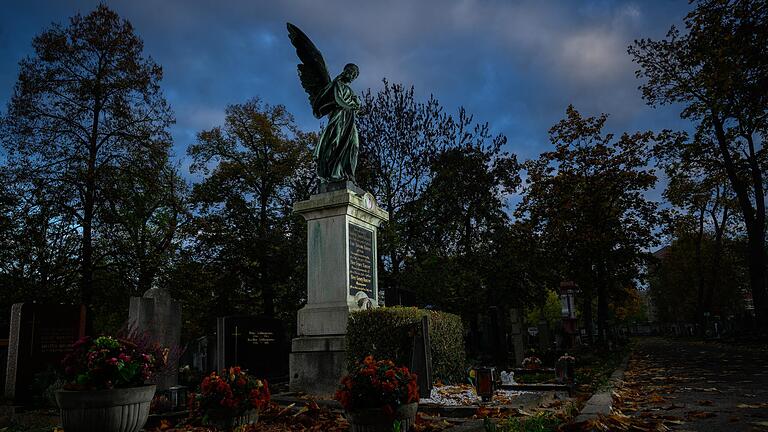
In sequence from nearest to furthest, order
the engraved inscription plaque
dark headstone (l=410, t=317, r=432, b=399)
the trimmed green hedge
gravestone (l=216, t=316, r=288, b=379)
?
dark headstone (l=410, t=317, r=432, b=399)
the trimmed green hedge
the engraved inscription plaque
gravestone (l=216, t=316, r=288, b=379)

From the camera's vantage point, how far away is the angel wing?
12367 millimetres

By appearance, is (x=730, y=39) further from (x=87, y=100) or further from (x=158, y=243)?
(x=158, y=243)

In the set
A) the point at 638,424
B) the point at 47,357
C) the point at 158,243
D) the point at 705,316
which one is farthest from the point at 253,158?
the point at 705,316

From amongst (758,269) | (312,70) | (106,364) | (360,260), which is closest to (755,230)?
(758,269)

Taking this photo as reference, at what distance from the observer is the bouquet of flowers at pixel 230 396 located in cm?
621

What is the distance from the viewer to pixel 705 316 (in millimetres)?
44469

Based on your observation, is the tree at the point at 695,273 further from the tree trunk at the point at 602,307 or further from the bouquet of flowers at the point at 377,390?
the bouquet of flowers at the point at 377,390

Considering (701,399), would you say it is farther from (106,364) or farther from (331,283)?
(106,364)

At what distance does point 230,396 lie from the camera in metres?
6.20

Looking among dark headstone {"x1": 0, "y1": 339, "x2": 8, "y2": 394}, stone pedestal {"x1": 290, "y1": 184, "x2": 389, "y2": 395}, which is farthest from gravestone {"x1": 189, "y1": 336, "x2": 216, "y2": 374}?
stone pedestal {"x1": 290, "y1": 184, "x2": 389, "y2": 395}

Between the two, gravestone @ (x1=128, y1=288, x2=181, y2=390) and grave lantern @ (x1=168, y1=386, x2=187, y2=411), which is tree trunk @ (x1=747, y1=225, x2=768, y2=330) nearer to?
gravestone @ (x1=128, y1=288, x2=181, y2=390)

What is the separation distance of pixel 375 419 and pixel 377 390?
270 mm

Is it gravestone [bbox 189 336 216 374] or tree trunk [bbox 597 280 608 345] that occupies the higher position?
tree trunk [bbox 597 280 608 345]

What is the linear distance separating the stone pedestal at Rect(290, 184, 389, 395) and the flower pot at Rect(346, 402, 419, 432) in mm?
4615
